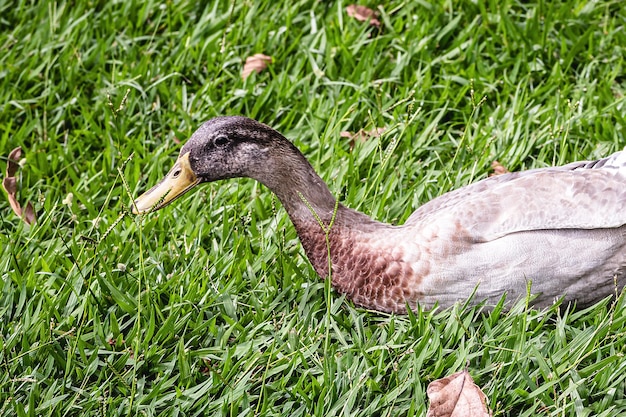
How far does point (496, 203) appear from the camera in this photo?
134 inches

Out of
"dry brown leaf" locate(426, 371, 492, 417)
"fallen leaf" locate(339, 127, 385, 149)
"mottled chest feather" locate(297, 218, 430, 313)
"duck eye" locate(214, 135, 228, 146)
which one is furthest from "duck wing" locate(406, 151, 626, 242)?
"fallen leaf" locate(339, 127, 385, 149)

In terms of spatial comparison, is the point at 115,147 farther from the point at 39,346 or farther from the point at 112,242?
the point at 39,346

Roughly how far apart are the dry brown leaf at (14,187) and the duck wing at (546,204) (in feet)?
5.19

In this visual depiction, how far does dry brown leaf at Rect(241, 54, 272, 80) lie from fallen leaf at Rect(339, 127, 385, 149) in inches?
24.1

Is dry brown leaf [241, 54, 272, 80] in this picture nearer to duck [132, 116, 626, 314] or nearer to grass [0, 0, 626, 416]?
grass [0, 0, 626, 416]

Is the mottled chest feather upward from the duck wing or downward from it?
downward

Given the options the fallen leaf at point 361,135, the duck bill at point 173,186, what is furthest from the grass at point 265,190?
the duck bill at point 173,186

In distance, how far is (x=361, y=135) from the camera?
14.4 ft

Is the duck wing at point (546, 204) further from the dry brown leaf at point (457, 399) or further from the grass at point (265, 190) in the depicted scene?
the dry brown leaf at point (457, 399)

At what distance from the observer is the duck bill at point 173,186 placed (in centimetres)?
346

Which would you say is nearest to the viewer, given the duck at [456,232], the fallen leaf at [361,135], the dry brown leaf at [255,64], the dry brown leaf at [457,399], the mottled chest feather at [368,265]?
the dry brown leaf at [457,399]

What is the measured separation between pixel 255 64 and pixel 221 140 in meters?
1.43

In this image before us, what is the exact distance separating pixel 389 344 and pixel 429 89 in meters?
1.78

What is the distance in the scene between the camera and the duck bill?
11.3 ft
